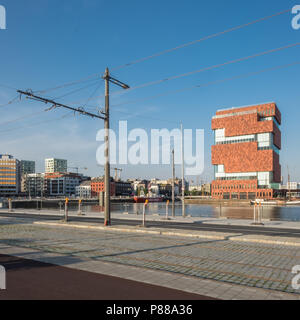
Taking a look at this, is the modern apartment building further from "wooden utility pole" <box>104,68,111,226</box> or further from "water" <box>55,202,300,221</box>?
"wooden utility pole" <box>104,68,111,226</box>

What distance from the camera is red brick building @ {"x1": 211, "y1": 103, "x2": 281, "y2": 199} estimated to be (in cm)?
11919

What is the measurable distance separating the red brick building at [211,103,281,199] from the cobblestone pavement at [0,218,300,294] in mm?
112792

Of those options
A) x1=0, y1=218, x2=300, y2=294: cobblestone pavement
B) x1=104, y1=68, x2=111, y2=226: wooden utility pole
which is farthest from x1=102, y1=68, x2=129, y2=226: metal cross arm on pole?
x1=0, y1=218, x2=300, y2=294: cobblestone pavement

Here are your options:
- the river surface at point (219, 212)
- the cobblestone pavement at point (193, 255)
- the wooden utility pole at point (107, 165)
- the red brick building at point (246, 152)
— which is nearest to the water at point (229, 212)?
the river surface at point (219, 212)

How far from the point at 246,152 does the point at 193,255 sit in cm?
11939

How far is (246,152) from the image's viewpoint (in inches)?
4823

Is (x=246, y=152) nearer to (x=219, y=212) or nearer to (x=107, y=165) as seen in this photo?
(x=219, y=212)

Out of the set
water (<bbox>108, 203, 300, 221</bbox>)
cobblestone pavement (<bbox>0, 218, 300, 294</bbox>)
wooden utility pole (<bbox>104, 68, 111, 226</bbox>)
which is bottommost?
water (<bbox>108, 203, 300, 221</bbox>)

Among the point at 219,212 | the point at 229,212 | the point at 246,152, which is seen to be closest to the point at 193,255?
the point at 219,212

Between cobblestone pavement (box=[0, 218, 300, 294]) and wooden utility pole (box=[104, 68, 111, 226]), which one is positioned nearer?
cobblestone pavement (box=[0, 218, 300, 294])

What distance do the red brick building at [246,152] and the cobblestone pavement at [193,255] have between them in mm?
112792

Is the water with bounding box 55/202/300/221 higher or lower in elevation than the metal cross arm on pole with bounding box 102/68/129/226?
Result: lower
